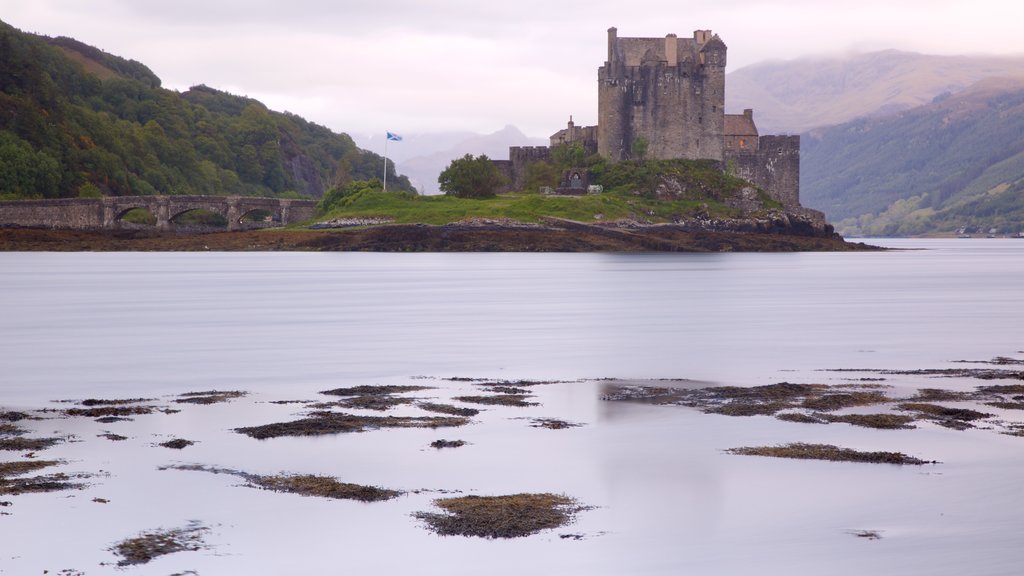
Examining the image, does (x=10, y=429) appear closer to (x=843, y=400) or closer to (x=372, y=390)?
(x=372, y=390)

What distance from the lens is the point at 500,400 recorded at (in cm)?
1741

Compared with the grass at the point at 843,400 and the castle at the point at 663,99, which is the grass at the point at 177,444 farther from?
the castle at the point at 663,99

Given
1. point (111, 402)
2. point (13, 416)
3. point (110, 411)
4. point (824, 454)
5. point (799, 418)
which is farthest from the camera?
point (111, 402)

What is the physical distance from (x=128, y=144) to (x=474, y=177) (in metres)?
56.2

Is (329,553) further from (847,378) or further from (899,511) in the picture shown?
(847,378)

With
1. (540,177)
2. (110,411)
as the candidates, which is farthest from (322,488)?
(540,177)

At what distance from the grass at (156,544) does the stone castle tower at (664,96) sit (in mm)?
87488

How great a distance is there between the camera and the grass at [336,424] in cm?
1432

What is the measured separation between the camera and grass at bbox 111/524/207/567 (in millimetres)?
9294

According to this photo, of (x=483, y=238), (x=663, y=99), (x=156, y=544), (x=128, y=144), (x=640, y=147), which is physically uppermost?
(x=663, y=99)

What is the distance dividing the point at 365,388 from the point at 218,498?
783 centimetres

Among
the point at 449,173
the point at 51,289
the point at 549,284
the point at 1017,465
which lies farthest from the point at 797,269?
the point at 1017,465

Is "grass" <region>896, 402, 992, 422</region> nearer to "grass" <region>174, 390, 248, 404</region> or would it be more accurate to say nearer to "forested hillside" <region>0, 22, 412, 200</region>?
"grass" <region>174, 390, 248, 404</region>

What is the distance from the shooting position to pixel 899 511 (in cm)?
1073
